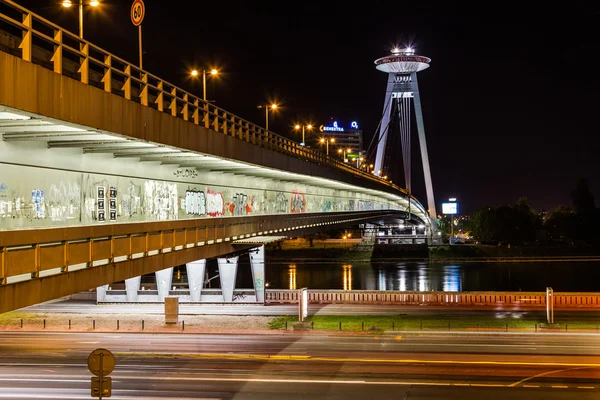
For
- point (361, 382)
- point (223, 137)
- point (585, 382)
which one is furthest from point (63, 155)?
point (585, 382)

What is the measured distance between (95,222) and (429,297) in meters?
34.5

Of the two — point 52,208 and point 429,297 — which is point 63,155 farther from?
point 429,297

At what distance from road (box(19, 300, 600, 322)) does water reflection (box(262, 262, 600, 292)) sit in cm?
2773

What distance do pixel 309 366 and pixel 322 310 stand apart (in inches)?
659

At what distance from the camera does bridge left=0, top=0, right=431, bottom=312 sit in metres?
11.1

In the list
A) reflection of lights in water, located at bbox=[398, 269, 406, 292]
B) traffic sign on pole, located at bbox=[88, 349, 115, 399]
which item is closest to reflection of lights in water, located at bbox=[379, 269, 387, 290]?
reflection of lights in water, located at bbox=[398, 269, 406, 292]

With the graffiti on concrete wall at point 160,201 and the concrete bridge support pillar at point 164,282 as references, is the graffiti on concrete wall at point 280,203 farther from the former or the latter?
the graffiti on concrete wall at point 160,201

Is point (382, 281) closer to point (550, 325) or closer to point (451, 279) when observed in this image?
point (451, 279)

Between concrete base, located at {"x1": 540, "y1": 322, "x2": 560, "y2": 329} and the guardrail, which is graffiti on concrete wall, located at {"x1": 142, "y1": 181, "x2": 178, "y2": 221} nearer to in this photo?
concrete base, located at {"x1": 540, "y1": 322, "x2": 560, "y2": 329}

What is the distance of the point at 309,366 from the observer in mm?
25766

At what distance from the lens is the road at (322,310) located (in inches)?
1598

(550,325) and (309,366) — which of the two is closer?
(309,366)

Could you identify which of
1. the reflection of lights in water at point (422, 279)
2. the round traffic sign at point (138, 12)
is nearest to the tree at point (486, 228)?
the reflection of lights in water at point (422, 279)

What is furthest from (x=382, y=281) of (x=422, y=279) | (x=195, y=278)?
(x=195, y=278)
